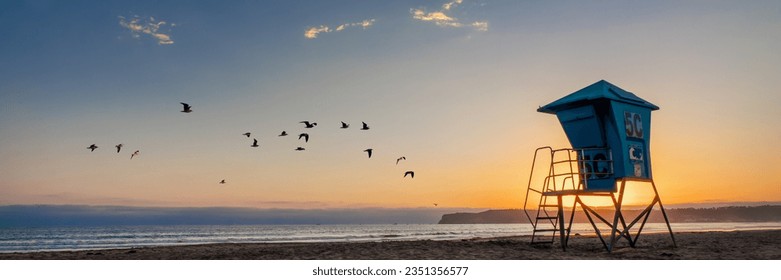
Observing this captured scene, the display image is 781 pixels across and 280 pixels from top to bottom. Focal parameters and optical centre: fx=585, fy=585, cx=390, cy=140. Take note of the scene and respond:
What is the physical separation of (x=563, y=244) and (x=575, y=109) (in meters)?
4.23

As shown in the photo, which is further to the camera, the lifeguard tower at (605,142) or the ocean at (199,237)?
the ocean at (199,237)

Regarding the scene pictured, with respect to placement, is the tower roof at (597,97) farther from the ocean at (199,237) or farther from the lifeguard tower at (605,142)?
the ocean at (199,237)

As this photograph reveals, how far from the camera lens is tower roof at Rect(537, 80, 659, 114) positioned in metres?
16.6

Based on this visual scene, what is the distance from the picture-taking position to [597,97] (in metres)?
16.4

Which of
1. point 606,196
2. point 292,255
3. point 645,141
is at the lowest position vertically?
point 292,255

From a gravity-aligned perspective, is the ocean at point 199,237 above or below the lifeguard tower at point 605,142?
below

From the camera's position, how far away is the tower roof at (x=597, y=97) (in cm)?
1659

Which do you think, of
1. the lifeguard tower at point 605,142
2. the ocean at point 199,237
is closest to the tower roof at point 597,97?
the lifeguard tower at point 605,142

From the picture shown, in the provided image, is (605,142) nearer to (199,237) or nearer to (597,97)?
(597,97)

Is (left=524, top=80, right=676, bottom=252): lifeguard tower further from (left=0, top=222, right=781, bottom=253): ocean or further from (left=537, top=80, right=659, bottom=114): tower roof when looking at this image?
(left=0, top=222, right=781, bottom=253): ocean

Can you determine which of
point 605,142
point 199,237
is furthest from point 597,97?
point 199,237
